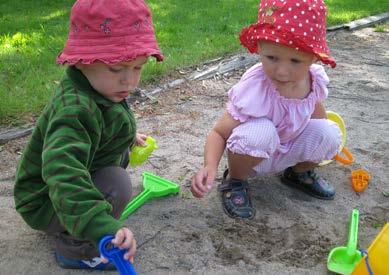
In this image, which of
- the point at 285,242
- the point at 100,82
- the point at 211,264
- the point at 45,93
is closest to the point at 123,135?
the point at 100,82

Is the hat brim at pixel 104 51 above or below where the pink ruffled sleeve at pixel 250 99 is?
above

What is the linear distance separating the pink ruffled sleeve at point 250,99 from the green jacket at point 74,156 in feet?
1.52

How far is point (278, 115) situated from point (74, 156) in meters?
0.93

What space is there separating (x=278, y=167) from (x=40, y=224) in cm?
98

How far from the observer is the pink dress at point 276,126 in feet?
6.16

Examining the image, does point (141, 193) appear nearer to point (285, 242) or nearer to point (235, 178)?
point (235, 178)

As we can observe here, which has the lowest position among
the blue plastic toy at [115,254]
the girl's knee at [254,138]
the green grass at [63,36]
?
the green grass at [63,36]

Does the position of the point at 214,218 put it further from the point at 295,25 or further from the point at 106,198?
the point at 295,25

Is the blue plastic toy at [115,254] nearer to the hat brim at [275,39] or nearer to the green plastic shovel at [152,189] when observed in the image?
the green plastic shovel at [152,189]

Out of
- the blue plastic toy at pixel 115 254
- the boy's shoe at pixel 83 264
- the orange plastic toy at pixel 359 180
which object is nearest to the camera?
the blue plastic toy at pixel 115 254

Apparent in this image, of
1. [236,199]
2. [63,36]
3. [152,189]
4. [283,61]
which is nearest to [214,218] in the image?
[236,199]

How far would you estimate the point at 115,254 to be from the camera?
1187mm

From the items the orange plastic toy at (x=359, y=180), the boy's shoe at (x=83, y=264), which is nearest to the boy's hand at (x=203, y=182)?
the boy's shoe at (x=83, y=264)

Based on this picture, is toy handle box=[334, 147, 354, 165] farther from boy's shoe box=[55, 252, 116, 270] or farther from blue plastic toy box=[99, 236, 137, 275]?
blue plastic toy box=[99, 236, 137, 275]
